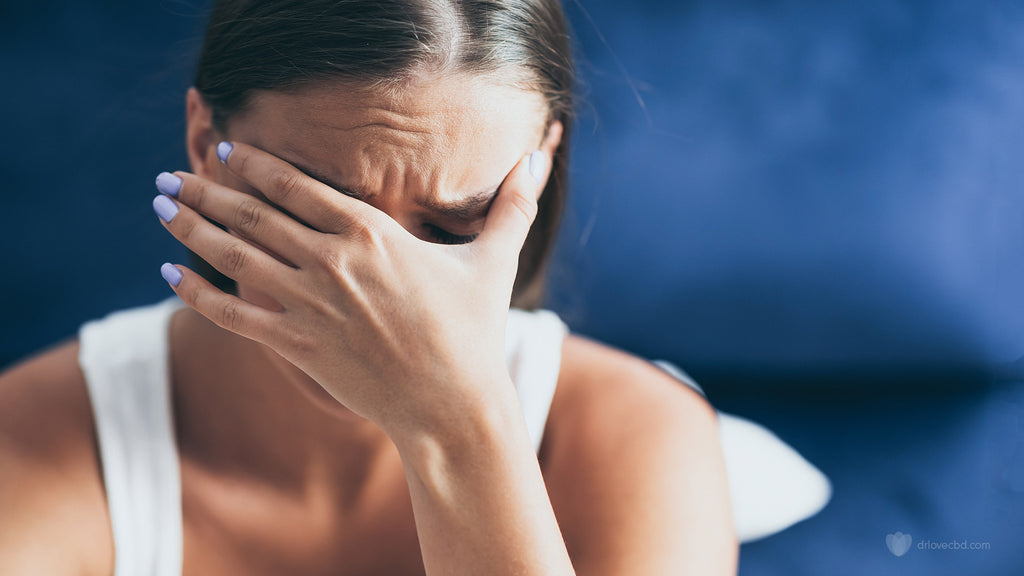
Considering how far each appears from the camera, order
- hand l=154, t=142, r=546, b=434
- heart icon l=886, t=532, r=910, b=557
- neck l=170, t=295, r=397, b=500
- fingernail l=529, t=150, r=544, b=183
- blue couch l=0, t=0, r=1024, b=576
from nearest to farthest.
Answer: hand l=154, t=142, r=546, b=434 < fingernail l=529, t=150, r=544, b=183 < neck l=170, t=295, r=397, b=500 < heart icon l=886, t=532, r=910, b=557 < blue couch l=0, t=0, r=1024, b=576

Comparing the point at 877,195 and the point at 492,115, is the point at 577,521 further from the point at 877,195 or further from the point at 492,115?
the point at 877,195

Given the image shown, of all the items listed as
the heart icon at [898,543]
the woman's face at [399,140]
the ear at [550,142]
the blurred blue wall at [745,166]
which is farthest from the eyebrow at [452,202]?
the heart icon at [898,543]

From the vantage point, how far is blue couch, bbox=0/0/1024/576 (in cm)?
132

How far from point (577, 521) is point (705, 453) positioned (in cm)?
21

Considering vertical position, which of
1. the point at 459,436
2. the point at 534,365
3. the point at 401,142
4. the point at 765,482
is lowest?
the point at 765,482

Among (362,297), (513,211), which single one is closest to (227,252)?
(362,297)

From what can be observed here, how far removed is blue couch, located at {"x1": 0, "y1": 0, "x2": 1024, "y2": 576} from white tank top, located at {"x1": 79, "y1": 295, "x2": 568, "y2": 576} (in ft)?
1.83

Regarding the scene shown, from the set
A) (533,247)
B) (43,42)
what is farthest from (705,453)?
(43,42)

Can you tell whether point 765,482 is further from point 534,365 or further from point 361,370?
point 361,370

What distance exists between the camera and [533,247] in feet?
3.67

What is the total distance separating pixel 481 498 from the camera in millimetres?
644

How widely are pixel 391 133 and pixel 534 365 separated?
45 cm

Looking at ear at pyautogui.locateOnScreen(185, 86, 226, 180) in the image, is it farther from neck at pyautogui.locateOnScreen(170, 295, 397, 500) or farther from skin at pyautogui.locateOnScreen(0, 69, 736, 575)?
neck at pyautogui.locateOnScreen(170, 295, 397, 500)

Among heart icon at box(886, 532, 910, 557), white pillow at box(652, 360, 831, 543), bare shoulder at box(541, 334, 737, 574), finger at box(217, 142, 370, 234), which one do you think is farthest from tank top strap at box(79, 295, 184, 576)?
heart icon at box(886, 532, 910, 557)
